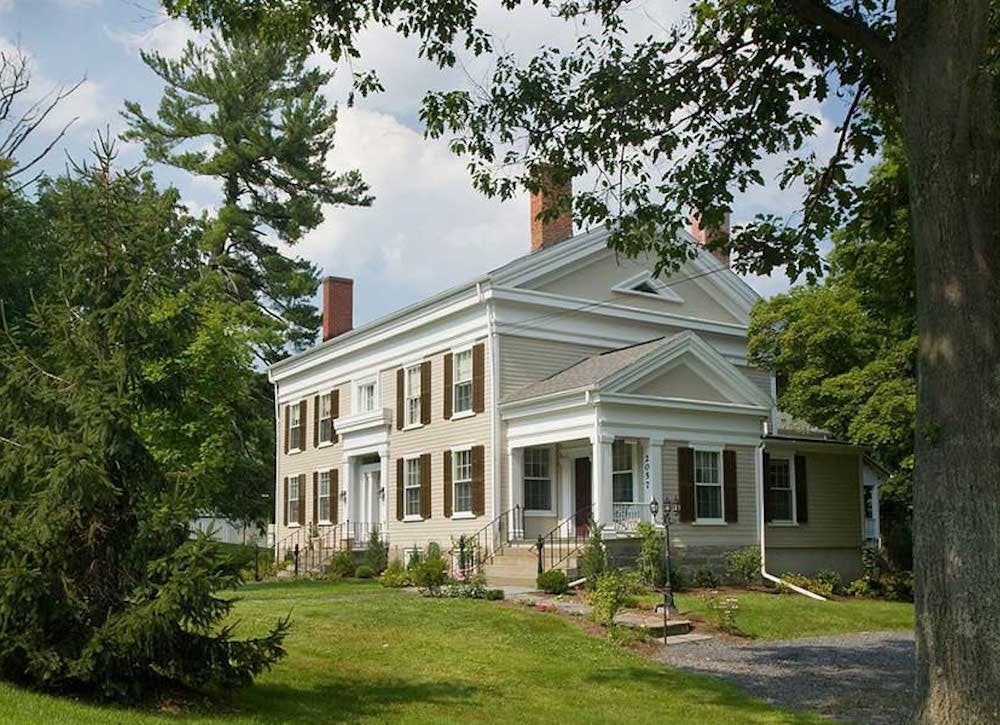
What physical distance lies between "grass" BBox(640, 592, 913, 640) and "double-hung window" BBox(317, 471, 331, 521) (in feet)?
47.2

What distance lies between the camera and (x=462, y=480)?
25.7m

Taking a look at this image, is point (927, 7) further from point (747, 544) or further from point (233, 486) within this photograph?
point (233, 486)

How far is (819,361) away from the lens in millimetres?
23516

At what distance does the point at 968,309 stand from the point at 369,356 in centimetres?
2327

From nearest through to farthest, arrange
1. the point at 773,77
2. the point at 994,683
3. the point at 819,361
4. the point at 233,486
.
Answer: the point at 994,683
the point at 773,77
the point at 819,361
the point at 233,486

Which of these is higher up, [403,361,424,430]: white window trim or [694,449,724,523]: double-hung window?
[403,361,424,430]: white window trim

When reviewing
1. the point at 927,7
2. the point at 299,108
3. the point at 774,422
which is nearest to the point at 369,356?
the point at 774,422

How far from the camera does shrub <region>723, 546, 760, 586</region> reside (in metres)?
23.5

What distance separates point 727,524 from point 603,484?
4.29 meters

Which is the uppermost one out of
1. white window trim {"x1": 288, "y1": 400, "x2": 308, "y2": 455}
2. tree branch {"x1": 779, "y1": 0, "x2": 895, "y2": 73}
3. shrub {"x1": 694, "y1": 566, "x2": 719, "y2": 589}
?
tree branch {"x1": 779, "y1": 0, "x2": 895, "y2": 73}

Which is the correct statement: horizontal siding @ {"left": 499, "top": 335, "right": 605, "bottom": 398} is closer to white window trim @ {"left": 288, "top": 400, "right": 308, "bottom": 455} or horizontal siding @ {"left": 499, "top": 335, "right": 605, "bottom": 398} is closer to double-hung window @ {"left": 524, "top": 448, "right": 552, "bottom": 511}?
double-hung window @ {"left": 524, "top": 448, "right": 552, "bottom": 511}

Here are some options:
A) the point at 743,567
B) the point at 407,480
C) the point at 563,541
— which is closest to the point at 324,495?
the point at 407,480

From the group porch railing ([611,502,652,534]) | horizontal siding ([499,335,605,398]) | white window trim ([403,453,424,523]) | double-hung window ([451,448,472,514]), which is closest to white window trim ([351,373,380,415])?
white window trim ([403,453,424,523])

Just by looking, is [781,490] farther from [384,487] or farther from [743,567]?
[384,487]
